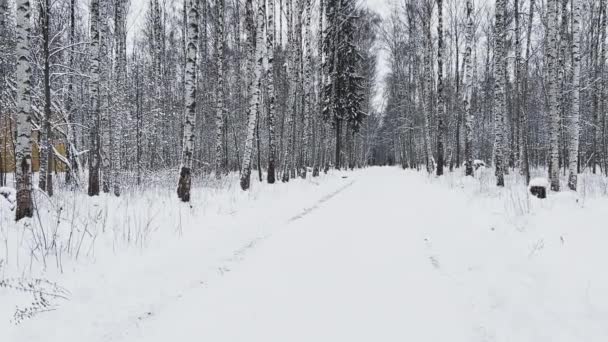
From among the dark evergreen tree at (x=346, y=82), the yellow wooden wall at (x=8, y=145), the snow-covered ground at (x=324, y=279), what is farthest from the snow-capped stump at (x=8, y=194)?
the dark evergreen tree at (x=346, y=82)

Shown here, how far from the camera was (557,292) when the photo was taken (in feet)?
11.3

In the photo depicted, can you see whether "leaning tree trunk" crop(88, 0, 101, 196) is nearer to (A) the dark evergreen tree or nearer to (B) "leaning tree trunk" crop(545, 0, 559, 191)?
(B) "leaning tree trunk" crop(545, 0, 559, 191)

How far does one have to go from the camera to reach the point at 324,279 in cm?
388

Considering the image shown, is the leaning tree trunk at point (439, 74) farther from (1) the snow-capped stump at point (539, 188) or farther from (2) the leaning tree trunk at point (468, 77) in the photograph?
(1) the snow-capped stump at point (539, 188)

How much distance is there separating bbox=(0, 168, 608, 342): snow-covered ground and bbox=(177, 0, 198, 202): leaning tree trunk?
2.42 m

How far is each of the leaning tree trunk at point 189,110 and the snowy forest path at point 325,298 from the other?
458 cm

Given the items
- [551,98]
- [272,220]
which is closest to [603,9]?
[551,98]

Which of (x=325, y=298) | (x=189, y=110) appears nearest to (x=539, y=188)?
(x=325, y=298)

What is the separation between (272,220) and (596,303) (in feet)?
17.9

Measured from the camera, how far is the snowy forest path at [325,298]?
9.04ft

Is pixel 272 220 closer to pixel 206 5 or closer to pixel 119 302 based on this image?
pixel 119 302

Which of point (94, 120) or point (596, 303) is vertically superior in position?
point (94, 120)

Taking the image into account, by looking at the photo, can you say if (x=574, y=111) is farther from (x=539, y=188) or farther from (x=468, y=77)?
(x=468, y=77)

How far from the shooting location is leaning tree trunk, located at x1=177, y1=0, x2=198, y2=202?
930 cm
